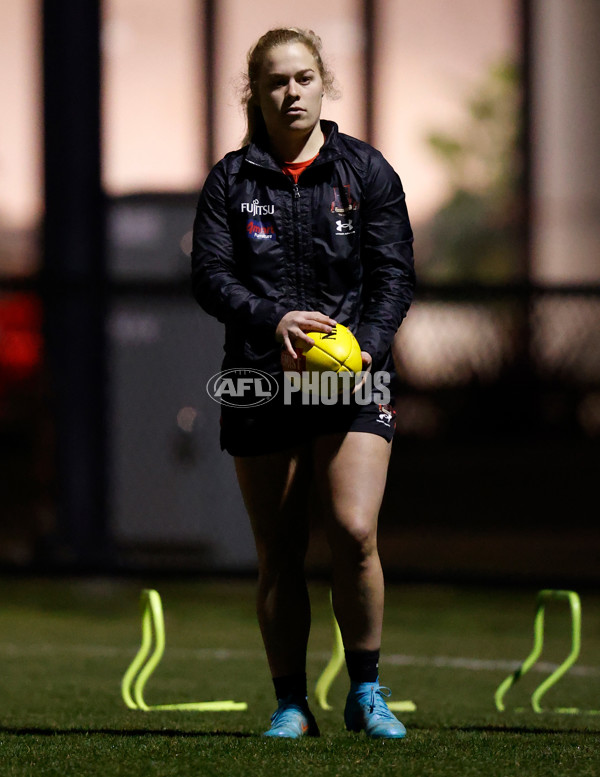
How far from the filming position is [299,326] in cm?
399

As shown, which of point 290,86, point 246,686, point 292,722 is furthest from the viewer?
point 246,686

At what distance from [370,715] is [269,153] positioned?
1.57 m

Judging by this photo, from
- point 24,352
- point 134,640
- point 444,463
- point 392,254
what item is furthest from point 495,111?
point 392,254

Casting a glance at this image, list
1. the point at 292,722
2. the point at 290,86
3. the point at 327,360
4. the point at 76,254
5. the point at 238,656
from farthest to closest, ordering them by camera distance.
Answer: the point at 76,254 < the point at 238,656 < the point at 292,722 < the point at 290,86 < the point at 327,360

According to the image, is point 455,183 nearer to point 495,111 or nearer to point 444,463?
point 495,111

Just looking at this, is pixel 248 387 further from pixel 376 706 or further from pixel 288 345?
pixel 376 706

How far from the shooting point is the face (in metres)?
4.12

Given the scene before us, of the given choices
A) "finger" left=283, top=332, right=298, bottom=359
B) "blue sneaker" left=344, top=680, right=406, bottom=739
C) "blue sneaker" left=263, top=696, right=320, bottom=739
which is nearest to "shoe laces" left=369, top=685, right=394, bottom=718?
"blue sneaker" left=344, top=680, right=406, bottom=739

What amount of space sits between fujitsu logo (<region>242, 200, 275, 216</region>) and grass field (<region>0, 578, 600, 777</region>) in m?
1.42

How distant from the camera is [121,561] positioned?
29.6 ft

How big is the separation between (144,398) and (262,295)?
5.65m

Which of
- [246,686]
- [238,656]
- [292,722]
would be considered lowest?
[238,656]

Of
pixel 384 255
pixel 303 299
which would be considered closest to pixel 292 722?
pixel 303 299

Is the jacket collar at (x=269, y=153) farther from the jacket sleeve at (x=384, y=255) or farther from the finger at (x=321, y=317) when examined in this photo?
the finger at (x=321, y=317)
